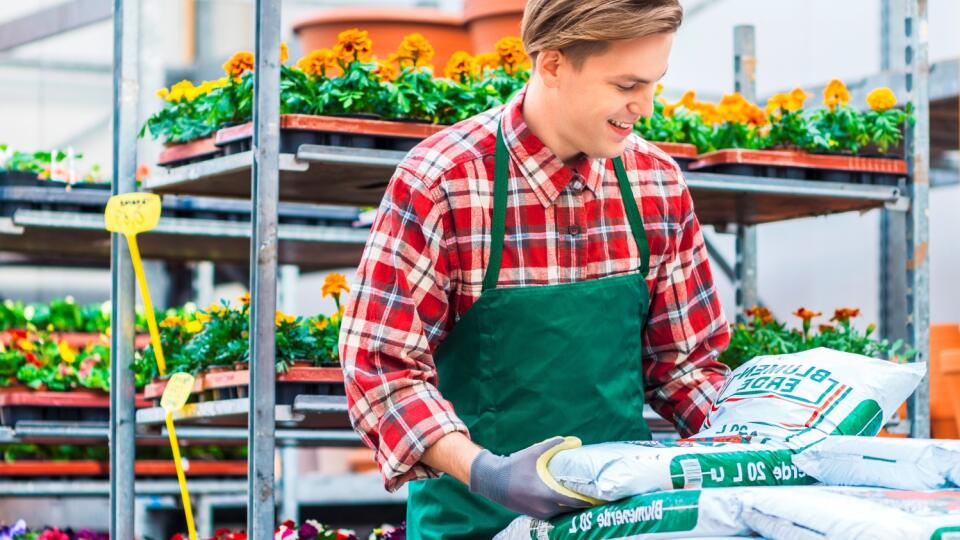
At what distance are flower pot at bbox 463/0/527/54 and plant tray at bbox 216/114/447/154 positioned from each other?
824mm

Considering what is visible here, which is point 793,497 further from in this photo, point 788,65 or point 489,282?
point 788,65

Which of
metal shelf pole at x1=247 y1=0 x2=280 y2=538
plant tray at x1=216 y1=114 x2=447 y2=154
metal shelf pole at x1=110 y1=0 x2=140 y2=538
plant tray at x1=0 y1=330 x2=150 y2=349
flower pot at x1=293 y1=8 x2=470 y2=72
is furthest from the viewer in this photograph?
→ plant tray at x1=0 y1=330 x2=150 y2=349

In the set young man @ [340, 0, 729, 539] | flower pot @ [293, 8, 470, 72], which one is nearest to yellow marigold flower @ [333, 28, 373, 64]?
flower pot @ [293, 8, 470, 72]

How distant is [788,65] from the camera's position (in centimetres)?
769

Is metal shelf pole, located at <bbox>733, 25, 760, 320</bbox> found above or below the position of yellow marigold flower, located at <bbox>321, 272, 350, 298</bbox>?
above

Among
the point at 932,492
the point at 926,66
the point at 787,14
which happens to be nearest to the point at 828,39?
the point at 787,14

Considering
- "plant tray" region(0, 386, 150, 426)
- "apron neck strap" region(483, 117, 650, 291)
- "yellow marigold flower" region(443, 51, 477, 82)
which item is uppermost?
"yellow marigold flower" region(443, 51, 477, 82)

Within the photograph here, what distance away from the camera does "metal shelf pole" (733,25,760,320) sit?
4.37m

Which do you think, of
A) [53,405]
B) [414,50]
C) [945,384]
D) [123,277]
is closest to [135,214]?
[123,277]

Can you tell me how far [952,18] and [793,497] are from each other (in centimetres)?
575

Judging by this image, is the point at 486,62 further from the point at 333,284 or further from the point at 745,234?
the point at 745,234

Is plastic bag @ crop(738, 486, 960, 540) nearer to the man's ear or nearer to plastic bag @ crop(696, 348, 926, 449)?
plastic bag @ crop(696, 348, 926, 449)

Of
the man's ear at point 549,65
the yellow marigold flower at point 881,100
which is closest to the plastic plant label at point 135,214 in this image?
the man's ear at point 549,65

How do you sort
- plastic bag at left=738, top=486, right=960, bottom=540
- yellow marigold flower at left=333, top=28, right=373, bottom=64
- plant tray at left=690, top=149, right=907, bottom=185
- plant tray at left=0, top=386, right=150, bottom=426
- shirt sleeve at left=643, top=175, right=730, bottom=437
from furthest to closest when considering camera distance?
plant tray at left=0, top=386, right=150, bottom=426 < plant tray at left=690, top=149, right=907, bottom=185 < yellow marigold flower at left=333, top=28, right=373, bottom=64 < shirt sleeve at left=643, top=175, right=730, bottom=437 < plastic bag at left=738, top=486, right=960, bottom=540
